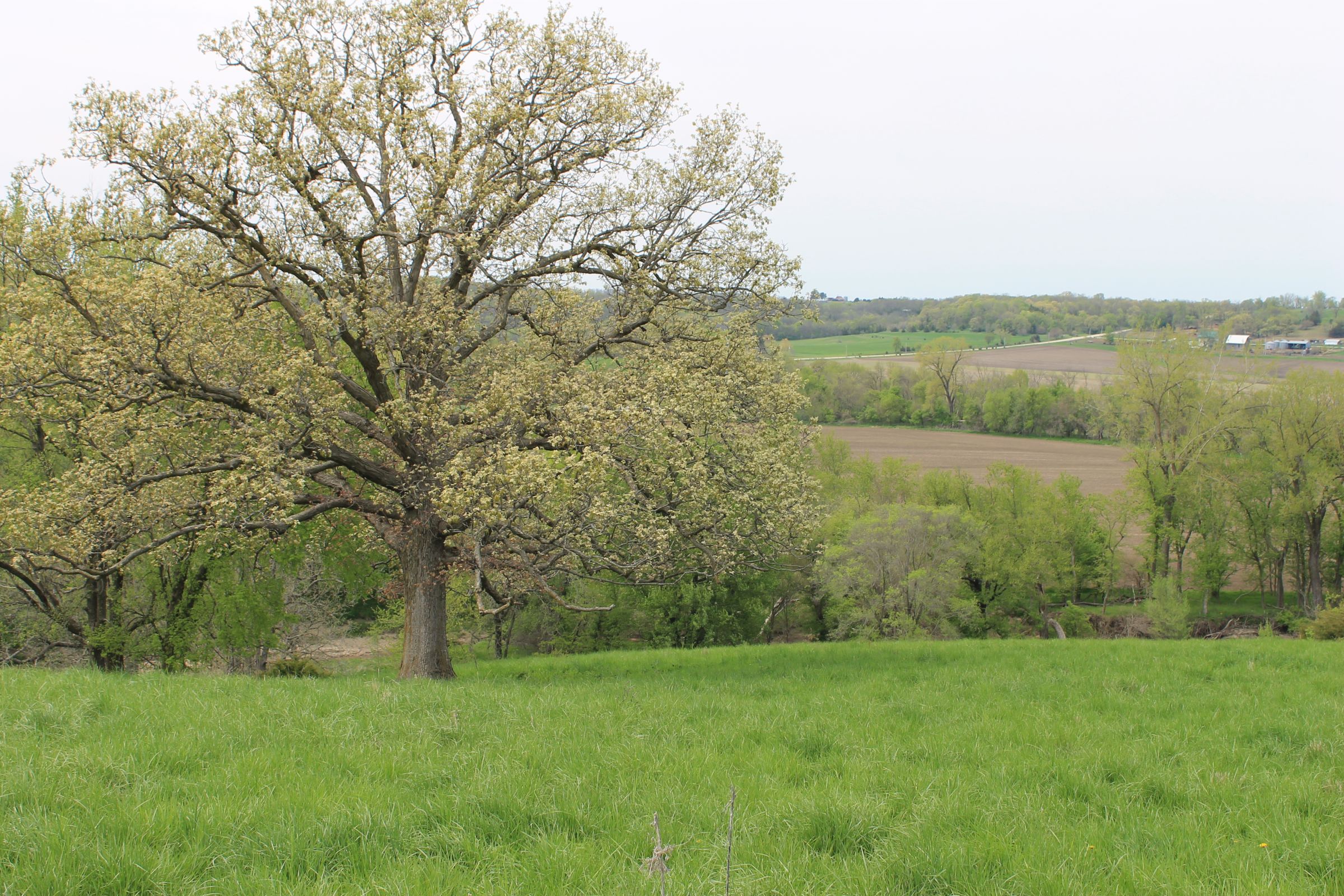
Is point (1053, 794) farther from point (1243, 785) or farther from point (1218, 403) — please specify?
point (1218, 403)

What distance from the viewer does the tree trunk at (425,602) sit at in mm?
16219

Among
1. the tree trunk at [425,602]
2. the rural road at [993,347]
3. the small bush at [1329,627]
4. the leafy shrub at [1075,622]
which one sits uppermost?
the rural road at [993,347]

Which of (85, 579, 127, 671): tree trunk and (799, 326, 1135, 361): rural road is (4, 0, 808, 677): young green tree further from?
(799, 326, 1135, 361): rural road

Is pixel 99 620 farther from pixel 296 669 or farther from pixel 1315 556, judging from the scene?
pixel 1315 556

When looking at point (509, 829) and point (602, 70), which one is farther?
point (602, 70)

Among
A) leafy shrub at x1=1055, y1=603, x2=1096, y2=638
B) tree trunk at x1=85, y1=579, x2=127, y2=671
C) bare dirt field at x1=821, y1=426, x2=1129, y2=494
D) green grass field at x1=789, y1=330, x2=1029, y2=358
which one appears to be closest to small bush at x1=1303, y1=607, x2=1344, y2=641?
leafy shrub at x1=1055, y1=603, x2=1096, y2=638

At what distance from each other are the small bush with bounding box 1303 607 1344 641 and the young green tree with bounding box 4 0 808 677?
23.6 metres

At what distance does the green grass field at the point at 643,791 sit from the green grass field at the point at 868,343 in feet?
378

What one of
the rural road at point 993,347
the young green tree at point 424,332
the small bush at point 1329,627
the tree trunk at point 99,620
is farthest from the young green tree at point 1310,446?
the rural road at point 993,347

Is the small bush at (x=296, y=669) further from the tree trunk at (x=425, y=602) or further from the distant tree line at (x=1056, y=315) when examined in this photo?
the distant tree line at (x=1056, y=315)

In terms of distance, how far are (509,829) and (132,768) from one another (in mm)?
3130

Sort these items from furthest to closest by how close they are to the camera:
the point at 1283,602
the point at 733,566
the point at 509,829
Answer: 1. the point at 1283,602
2. the point at 733,566
3. the point at 509,829

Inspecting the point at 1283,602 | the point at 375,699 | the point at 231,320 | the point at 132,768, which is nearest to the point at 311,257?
the point at 231,320

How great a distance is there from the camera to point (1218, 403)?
54156mm
